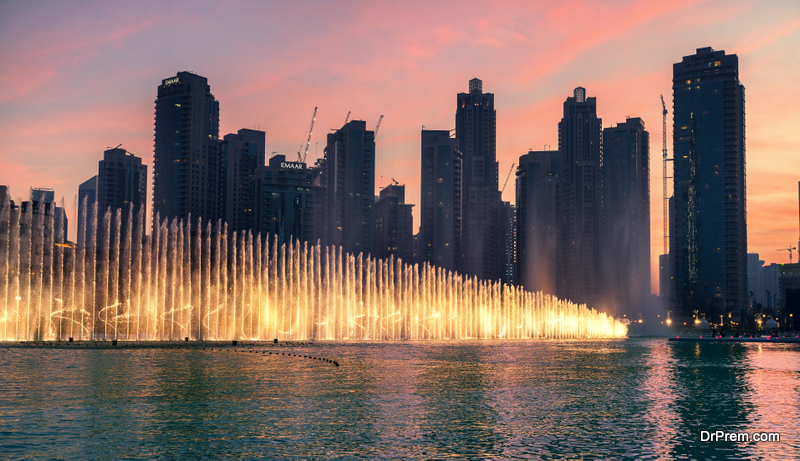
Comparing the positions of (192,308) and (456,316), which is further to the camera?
(456,316)

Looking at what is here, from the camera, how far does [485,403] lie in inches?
1469

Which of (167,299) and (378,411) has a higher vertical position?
(167,299)

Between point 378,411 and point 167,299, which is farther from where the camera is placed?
point 167,299

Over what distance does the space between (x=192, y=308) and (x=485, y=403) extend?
11157 cm

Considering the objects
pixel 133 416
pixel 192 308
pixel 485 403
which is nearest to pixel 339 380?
pixel 485 403

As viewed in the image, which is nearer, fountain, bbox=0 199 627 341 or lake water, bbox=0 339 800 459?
lake water, bbox=0 339 800 459

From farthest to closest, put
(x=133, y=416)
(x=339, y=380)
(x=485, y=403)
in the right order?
(x=339, y=380)
(x=485, y=403)
(x=133, y=416)

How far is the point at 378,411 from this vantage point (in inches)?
1329

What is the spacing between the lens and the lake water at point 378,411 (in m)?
25.4

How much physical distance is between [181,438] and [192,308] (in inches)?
4637

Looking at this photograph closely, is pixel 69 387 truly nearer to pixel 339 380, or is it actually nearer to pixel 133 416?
pixel 133 416

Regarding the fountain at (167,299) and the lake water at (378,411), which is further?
the fountain at (167,299)

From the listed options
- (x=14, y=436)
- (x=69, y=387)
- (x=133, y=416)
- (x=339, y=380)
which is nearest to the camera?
(x=14, y=436)

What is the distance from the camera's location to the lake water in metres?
25.4
